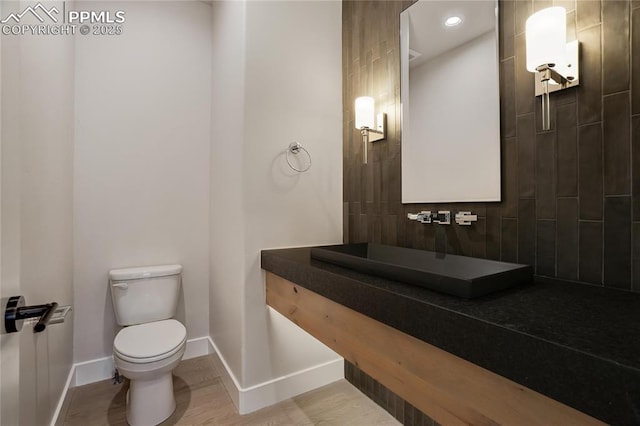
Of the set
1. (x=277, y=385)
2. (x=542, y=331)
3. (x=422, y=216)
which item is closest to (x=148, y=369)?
(x=277, y=385)

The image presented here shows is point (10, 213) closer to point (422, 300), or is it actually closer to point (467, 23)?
point (422, 300)

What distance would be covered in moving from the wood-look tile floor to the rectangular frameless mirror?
128cm

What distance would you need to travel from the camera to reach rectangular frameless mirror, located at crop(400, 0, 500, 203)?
4.58 feet

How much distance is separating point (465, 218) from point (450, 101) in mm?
590

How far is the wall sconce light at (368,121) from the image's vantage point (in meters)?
1.89

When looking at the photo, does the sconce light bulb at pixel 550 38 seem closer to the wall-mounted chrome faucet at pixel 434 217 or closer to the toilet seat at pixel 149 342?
the wall-mounted chrome faucet at pixel 434 217

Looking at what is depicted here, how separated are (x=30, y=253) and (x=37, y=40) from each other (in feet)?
3.14

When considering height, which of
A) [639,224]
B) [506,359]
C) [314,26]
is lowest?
[506,359]

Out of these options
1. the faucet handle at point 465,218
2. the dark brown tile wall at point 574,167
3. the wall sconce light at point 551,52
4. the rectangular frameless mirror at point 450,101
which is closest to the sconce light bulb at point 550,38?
the wall sconce light at point 551,52

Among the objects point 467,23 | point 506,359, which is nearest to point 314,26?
point 467,23

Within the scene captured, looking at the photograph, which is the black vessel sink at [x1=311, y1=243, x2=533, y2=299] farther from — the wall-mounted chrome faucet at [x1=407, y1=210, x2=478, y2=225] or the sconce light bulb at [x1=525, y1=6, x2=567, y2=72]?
the sconce light bulb at [x1=525, y1=6, x2=567, y2=72]

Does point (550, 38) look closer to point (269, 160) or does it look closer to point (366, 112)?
point (366, 112)

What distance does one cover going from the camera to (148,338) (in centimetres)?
180

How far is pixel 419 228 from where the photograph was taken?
170 cm
